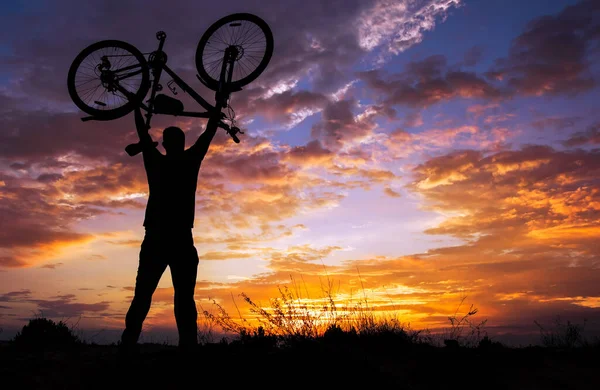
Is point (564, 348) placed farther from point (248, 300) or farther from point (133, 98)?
point (133, 98)

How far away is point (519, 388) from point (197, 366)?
4505 mm

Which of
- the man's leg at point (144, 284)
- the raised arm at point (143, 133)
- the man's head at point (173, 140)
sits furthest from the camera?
the man's head at point (173, 140)

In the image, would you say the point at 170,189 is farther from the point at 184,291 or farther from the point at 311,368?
the point at 311,368

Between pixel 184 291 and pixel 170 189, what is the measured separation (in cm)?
155

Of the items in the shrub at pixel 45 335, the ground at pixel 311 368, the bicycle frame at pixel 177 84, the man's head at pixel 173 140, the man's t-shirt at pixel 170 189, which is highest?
the bicycle frame at pixel 177 84

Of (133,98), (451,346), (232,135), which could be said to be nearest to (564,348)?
(451,346)

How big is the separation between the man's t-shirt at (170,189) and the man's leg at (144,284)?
0.35 meters

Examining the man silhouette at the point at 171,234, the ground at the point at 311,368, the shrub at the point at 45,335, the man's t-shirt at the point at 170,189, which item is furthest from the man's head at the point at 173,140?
the shrub at the point at 45,335

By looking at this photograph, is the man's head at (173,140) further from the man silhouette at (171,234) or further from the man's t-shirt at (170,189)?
the man's t-shirt at (170,189)

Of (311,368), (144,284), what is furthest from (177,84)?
(311,368)

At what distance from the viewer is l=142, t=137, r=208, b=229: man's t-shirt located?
740cm

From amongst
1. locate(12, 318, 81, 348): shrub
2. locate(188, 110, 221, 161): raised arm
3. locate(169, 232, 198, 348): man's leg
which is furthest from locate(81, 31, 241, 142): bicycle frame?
locate(12, 318, 81, 348): shrub

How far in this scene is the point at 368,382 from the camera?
6527 mm

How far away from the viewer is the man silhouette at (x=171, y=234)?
7.27 m
